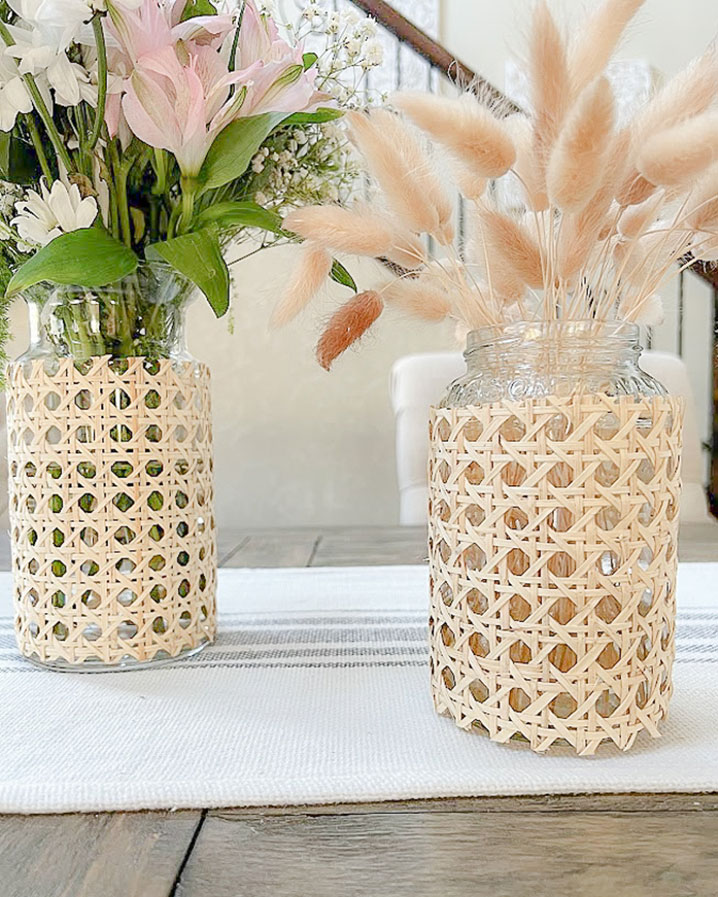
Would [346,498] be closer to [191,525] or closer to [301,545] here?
[301,545]

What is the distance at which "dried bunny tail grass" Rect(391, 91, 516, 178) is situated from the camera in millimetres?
355

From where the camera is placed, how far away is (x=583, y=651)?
396 millimetres

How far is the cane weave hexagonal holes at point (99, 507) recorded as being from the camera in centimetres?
53

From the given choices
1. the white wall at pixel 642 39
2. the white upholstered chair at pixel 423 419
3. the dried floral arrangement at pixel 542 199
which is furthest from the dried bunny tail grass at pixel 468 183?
the white wall at pixel 642 39

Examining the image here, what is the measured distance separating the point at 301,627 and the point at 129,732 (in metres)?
0.23

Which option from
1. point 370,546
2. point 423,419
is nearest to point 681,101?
point 370,546

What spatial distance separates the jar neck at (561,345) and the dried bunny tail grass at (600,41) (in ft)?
0.33

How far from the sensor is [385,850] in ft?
1.02

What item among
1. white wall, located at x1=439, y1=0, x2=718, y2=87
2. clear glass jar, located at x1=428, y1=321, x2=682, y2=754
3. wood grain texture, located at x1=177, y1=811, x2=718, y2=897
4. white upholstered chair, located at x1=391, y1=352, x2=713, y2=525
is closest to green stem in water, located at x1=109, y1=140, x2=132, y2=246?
clear glass jar, located at x1=428, y1=321, x2=682, y2=754

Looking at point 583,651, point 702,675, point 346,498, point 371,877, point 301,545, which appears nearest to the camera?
point 371,877

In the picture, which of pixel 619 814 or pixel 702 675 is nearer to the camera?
pixel 619 814

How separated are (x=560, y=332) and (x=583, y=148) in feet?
0.30

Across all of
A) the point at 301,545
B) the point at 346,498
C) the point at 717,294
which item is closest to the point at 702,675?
the point at 301,545

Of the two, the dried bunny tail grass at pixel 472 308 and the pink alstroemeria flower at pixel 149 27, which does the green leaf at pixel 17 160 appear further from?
the dried bunny tail grass at pixel 472 308
